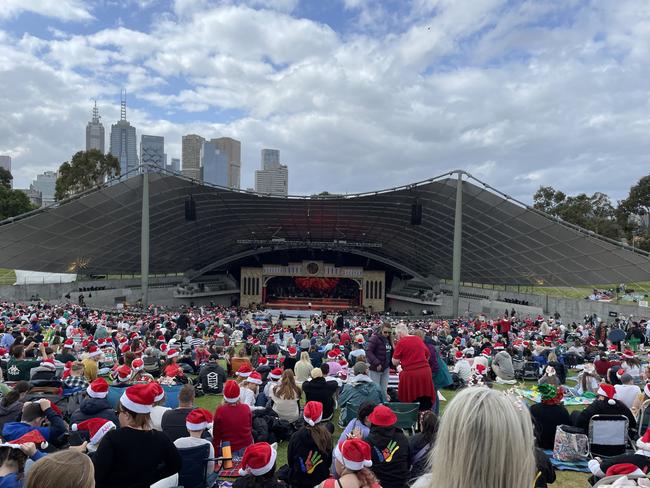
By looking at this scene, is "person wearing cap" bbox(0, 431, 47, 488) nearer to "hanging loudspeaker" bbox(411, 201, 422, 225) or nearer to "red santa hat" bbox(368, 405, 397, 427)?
"red santa hat" bbox(368, 405, 397, 427)

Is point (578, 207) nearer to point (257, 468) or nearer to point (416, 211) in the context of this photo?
point (416, 211)

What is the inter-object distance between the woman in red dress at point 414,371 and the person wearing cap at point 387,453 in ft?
8.44

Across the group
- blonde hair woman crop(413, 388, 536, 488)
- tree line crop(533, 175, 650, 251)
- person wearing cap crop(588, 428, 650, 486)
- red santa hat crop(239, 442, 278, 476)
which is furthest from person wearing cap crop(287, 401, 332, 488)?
tree line crop(533, 175, 650, 251)

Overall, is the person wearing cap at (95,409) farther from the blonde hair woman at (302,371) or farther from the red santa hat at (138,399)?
the blonde hair woman at (302,371)

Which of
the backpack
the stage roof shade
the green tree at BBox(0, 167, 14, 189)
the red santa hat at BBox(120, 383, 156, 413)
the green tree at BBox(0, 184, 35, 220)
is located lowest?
the backpack

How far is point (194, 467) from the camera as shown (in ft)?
16.8

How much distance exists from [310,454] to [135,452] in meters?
2.09

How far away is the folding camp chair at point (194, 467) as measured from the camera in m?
5.09

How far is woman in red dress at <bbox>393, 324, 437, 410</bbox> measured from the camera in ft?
25.0

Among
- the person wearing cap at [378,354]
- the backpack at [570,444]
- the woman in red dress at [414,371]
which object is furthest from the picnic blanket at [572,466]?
the person wearing cap at [378,354]

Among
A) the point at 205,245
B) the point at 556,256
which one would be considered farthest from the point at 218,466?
the point at 205,245

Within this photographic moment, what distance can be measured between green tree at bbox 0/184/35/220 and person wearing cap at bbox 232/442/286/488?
195 ft

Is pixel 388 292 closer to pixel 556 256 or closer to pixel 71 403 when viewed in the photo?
pixel 556 256

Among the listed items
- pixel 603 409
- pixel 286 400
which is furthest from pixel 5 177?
pixel 603 409
